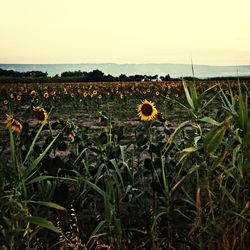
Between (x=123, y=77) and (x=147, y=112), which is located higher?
(x=123, y=77)

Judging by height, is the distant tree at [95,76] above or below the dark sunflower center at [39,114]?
above

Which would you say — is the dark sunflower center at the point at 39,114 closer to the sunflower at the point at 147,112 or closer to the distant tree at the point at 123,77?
the sunflower at the point at 147,112

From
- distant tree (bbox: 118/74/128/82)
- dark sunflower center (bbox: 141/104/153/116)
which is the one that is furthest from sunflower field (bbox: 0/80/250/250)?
distant tree (bbox: 118/74/128/82)

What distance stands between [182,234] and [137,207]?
1.06 ft

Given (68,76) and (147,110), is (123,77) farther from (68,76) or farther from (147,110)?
(147,110)

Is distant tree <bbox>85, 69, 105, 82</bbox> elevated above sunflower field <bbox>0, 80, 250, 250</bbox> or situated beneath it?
elevated above

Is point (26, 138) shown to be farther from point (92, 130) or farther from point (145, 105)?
point (92, 130)

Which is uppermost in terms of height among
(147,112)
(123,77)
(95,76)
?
(95,76)

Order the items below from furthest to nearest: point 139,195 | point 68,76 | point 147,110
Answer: point 68,76
point 147,110
point 139,195

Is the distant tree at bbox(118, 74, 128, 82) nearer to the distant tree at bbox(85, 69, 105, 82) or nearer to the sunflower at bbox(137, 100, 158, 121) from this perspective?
the distant tree at bbox(85, 69, 105, 82)

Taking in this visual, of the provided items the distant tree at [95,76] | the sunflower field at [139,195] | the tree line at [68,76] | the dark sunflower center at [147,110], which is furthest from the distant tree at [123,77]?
the sunflower field at [139,195]

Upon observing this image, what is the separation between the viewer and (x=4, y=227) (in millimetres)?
2029

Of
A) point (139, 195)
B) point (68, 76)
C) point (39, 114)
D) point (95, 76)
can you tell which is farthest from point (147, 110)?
point (68, 76)

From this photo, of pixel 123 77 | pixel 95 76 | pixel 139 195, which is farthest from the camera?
pixel 95 76
